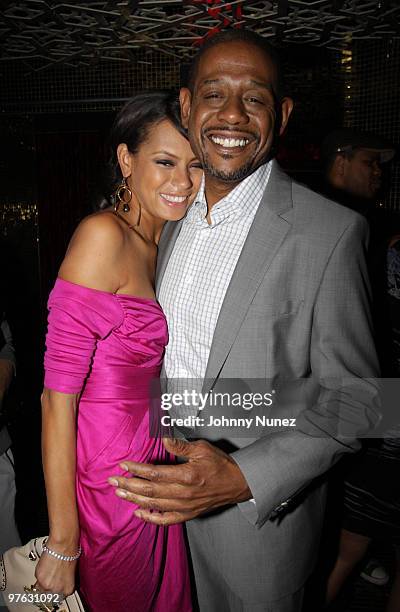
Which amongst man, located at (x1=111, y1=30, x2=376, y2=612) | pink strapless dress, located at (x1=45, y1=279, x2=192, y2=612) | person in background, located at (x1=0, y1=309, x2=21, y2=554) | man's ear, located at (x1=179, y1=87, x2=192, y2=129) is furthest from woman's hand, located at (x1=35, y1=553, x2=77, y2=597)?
man's ear, located at (x1=179, y1=87, x2=192, y2=129)

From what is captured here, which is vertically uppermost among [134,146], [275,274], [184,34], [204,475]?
[184,34]

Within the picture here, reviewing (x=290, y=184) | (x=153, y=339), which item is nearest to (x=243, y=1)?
(x=290, y=184)

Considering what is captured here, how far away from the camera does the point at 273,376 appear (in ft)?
4.40

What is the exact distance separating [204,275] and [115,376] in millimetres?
438

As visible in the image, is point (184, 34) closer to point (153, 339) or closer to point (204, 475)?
point (153, 339)

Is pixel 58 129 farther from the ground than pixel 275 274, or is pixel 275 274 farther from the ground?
pixel 58 129

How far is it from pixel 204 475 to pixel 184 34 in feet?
12.7

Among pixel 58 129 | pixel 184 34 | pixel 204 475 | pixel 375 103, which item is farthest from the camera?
pixel 58 129

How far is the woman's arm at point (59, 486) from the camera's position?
148cm

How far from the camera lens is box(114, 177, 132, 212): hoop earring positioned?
1.82 metres

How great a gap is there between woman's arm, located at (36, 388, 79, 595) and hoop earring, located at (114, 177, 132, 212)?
0.71 m

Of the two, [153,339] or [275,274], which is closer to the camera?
[275,274]

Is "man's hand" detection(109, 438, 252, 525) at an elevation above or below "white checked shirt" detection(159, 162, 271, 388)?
below

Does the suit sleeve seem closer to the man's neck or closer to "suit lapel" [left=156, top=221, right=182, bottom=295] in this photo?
the man's neck
